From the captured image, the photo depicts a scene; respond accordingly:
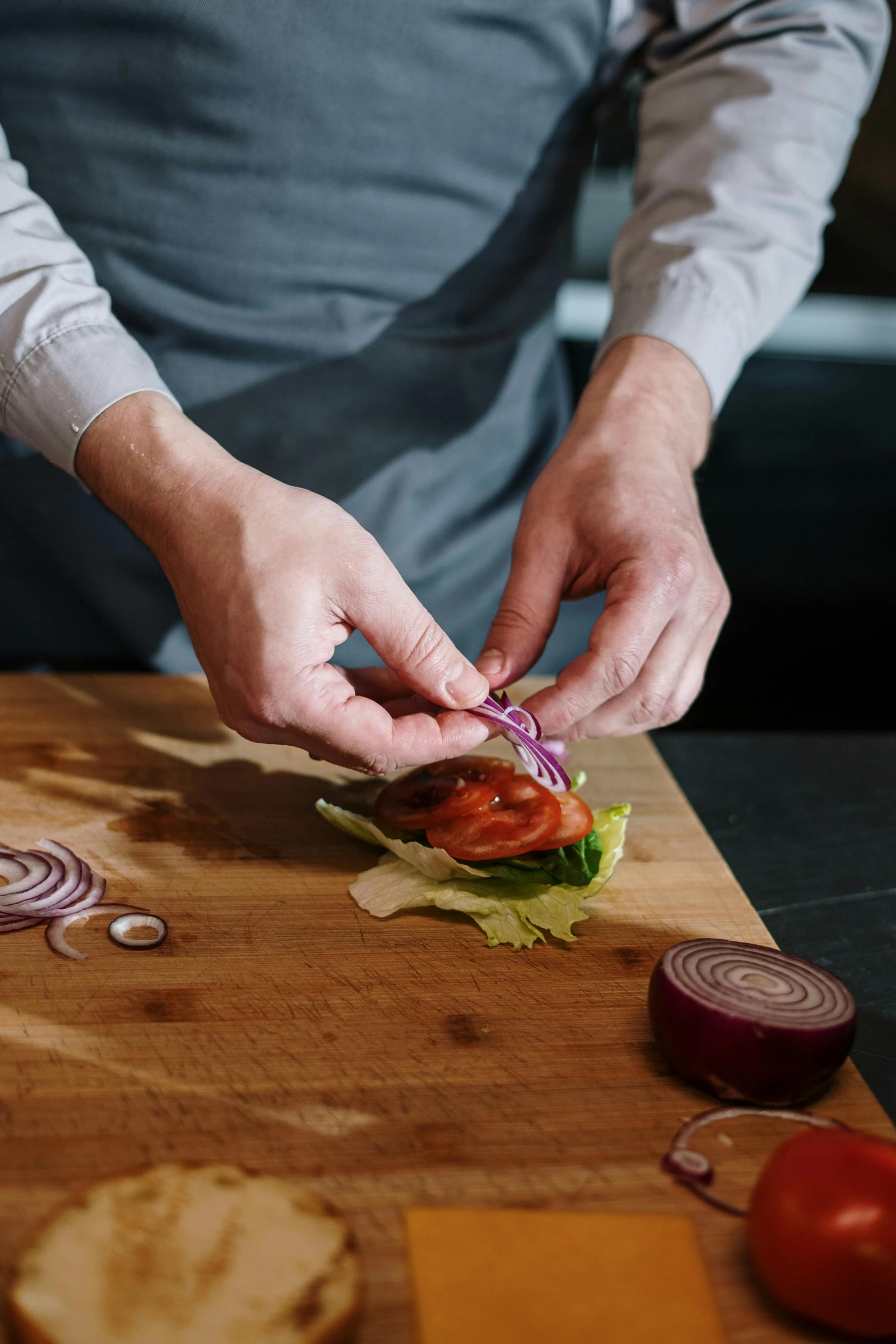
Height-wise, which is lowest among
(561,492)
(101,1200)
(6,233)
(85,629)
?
(85,629)

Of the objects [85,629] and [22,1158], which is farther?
[85,629]

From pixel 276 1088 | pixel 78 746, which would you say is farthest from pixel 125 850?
pixel 276 1088

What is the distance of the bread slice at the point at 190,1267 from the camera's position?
852mm

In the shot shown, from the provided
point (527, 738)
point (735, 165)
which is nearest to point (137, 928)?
point (527, 738)

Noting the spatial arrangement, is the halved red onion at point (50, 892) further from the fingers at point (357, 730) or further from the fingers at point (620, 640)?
the fingers at point (620, 640)

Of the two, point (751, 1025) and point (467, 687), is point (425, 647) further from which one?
point (751, 1025)

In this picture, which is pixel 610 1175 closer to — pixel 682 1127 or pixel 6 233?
pixel 682 1127

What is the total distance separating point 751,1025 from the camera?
1.13 m

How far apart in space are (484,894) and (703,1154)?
46 cm

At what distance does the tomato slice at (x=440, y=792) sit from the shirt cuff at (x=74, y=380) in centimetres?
63

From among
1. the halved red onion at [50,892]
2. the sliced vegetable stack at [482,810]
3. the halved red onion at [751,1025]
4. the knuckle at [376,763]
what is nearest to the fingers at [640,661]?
the sliced vegetable stack at [482,810]

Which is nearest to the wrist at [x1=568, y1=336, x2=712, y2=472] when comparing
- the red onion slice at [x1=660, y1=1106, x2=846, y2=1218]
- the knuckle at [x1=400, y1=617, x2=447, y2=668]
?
the knuckle at [x1=400, y1=617, x2=447, y2=668]

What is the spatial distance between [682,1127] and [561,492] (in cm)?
87

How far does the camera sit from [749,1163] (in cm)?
110
